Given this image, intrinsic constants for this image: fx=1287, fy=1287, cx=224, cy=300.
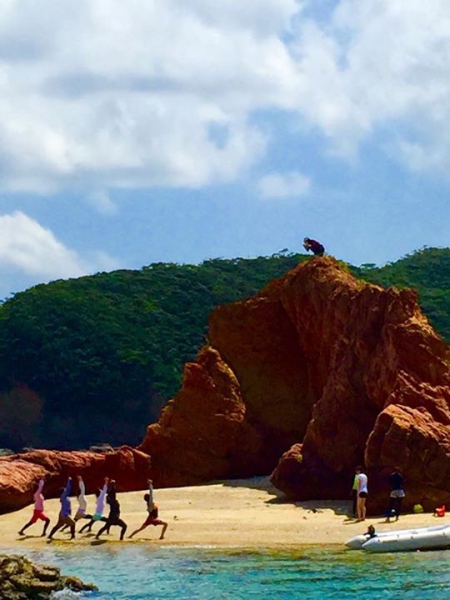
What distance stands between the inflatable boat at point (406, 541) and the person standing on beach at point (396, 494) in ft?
9.45

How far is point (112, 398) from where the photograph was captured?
93.1 m

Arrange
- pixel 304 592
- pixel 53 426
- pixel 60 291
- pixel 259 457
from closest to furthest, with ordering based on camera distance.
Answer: pixel 304 592 < pixel 259 457 < pixel 53 426 < pixel 60 291

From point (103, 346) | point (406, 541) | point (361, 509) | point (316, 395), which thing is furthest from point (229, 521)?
point (103, 346)

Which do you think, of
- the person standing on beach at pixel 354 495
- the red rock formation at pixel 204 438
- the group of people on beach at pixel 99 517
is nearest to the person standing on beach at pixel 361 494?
the person standing on beach at pixel 354 495

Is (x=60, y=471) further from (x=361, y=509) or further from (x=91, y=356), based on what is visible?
(x=91, y=356)

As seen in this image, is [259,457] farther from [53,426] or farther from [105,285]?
[105,285]

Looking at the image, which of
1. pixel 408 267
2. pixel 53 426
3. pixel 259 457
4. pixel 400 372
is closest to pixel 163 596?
pixel 400 372

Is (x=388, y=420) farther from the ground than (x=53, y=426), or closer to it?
closer to it

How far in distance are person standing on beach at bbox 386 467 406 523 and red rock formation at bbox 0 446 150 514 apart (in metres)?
11.1

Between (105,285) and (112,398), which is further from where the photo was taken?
(105,285)

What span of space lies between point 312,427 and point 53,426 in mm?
58939

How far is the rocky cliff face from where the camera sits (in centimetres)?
3136

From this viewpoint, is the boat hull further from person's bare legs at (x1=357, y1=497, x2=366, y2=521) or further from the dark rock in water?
the dark rock in water

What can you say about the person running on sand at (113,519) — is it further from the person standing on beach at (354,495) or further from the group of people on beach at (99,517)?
the person standing on beach at (354,495)
